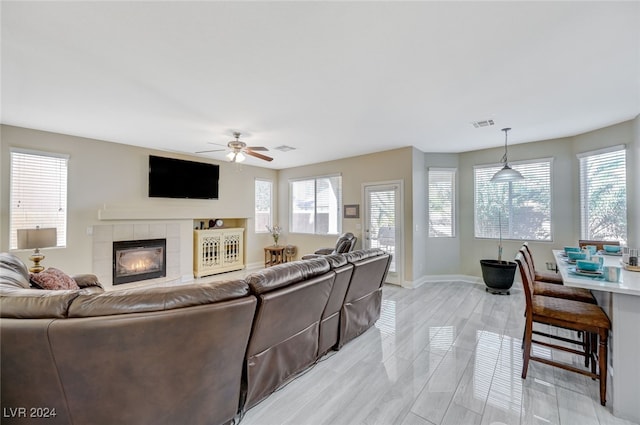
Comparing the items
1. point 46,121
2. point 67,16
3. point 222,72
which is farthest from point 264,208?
point 67,16

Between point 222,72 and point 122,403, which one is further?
point 222,72

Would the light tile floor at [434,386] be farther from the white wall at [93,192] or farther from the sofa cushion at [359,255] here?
the white wall at [93,192]

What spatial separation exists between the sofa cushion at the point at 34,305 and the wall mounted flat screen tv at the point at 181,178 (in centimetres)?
427

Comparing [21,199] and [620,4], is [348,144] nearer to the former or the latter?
[620,4]

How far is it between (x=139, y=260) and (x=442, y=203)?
20.1ft

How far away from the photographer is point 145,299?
4.46 feet

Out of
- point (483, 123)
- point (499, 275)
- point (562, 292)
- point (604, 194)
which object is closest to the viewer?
point (562, 292)

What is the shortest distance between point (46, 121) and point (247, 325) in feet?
14.3

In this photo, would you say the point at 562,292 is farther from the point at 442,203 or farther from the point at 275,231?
the point at 275,231

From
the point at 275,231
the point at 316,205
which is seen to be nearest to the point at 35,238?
the point at 275,231

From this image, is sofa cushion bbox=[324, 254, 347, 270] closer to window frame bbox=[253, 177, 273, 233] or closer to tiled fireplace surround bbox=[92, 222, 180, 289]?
tiled fireplace surround bbox=[92, 222, 180, 289]

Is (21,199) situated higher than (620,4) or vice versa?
(620,4)

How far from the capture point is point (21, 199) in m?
3.87

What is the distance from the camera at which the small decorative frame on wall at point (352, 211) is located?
5.82 m
